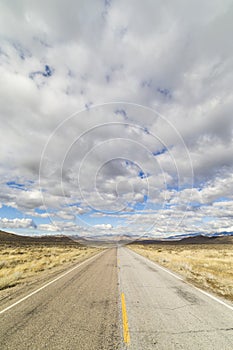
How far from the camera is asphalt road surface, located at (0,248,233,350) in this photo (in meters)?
4.61

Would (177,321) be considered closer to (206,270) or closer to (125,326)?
(125,326)

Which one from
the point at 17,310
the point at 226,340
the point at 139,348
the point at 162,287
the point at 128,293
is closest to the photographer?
the point at 139,348

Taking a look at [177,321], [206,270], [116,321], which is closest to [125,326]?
[116,321]

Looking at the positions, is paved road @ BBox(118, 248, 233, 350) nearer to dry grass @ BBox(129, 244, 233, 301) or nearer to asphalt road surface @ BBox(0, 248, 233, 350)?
asphalt road surface @ BBox(0, 248, 233, 350)

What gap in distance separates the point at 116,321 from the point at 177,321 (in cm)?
161

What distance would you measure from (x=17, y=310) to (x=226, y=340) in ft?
19.3

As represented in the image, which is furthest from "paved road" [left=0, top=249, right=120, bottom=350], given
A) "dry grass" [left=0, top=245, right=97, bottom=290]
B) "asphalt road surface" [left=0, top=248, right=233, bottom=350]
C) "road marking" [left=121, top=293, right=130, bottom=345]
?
"dry grass" [left=0, top=245, right=97, bottom=290]

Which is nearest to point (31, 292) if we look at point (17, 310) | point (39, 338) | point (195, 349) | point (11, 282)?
point (17, 310)

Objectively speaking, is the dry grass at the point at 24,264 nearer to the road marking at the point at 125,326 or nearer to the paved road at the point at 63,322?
the paved road at the point at 63,322

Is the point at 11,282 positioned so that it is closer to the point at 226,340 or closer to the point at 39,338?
the point at 39,338

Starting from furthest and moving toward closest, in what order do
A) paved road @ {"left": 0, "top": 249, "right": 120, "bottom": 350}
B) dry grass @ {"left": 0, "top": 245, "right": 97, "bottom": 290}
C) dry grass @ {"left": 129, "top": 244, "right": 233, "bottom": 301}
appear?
dry grass @ {"left": 0, "top": 245, "right": 97, "bottom": 290} → dry grass @ {"left": 129, "top": 244, "right": 233, "bottom": 301} → paved road @ {"left": 0, "top": 249, "right": 120, "bottom": 350}

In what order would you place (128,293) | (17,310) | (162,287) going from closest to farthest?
(17,310) → (128,293) → (162,287)

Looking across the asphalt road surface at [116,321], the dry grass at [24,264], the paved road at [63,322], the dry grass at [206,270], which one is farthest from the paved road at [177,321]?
the dry grass at [24,264]

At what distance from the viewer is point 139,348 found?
14.3 ft
